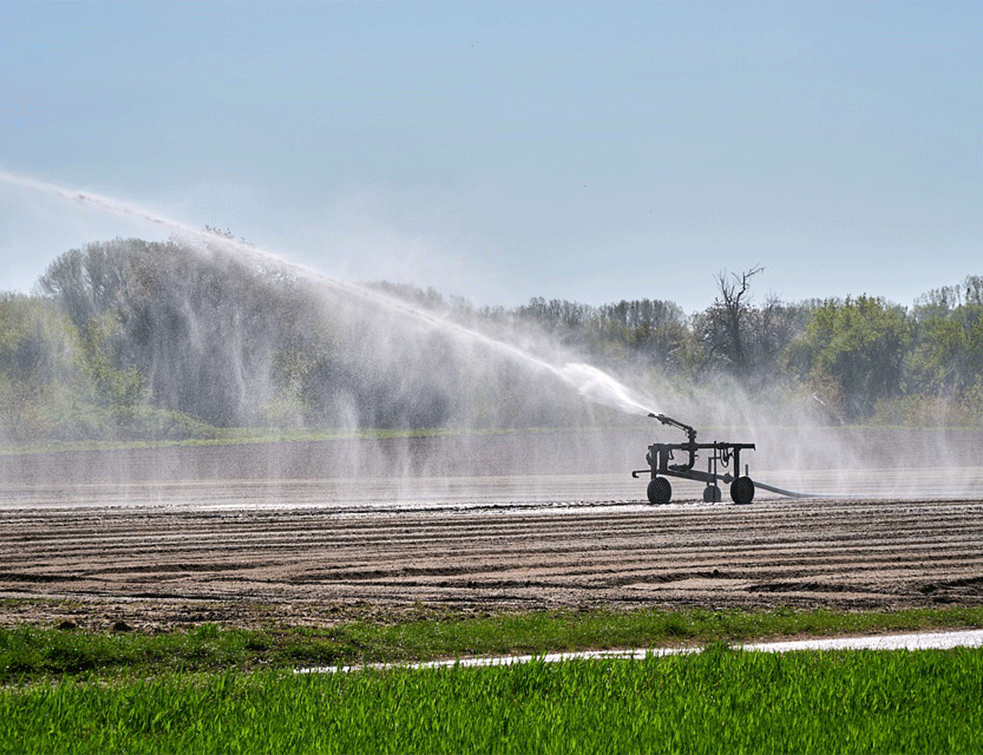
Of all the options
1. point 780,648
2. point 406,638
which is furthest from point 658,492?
point 406,638

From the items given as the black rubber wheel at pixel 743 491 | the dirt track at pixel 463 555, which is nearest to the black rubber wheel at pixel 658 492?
the dirt track at pixel 463 555

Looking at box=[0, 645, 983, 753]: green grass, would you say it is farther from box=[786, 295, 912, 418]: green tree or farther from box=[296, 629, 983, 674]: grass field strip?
box=[786, 295, 912, 418]: green tree

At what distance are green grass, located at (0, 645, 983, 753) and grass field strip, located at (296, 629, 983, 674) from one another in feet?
1.91

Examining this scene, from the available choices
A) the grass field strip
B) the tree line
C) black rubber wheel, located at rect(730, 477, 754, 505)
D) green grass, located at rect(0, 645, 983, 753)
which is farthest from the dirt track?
the tree line

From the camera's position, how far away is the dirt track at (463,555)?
19.5 meters

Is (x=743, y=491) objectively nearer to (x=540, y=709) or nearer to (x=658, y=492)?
(x=658, y=492)

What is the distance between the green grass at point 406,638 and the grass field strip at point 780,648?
0.44 m

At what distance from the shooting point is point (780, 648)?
15.3 m

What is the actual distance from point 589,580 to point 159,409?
69.0 m

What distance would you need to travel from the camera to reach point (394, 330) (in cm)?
8231

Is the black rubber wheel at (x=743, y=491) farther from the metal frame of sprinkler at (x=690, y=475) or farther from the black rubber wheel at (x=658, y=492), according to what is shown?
the black rubber wheel at (x=658, y=492)

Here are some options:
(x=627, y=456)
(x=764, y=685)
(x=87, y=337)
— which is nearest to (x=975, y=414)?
(x=627, y=456)

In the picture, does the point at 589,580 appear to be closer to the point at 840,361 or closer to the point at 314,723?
the point at 314,723

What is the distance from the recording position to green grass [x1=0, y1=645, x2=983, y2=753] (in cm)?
1016
